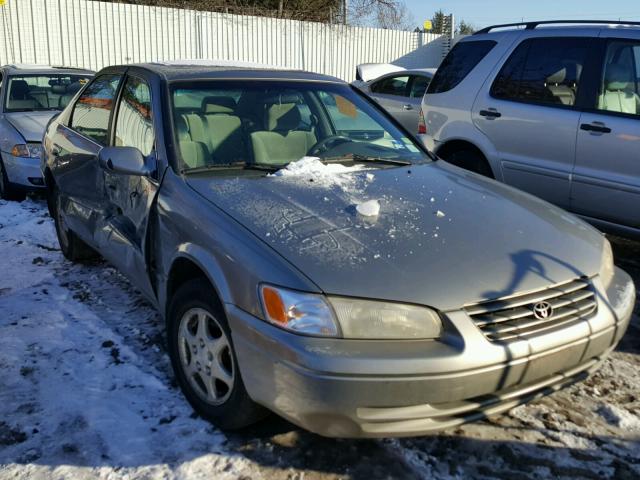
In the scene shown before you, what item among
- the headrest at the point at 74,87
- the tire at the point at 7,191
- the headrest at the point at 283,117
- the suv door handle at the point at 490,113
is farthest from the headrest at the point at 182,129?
the headrest at the point at 74,87

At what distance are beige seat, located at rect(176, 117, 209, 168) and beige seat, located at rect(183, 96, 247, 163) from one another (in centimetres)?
2

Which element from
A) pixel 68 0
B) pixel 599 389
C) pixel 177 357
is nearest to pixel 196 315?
pixel 177 357

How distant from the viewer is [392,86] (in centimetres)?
1035

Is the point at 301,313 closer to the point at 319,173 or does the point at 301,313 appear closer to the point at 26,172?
the point at 319,173

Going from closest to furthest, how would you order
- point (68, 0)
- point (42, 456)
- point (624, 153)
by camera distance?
point (42, 456)
point (624, 153)
point (68, 0)

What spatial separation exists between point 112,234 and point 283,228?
5.32ft

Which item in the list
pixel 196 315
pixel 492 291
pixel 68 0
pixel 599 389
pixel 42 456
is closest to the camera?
pixel 492 291

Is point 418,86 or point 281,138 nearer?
point 281,138

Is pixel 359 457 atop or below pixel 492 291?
below

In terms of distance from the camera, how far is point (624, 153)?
4.70 meters

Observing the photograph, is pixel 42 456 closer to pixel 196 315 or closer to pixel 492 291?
pixel 196 315

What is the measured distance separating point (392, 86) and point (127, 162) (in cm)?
762

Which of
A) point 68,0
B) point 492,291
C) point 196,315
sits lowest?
point 196,315

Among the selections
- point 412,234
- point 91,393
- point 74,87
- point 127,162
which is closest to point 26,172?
point 74,87
